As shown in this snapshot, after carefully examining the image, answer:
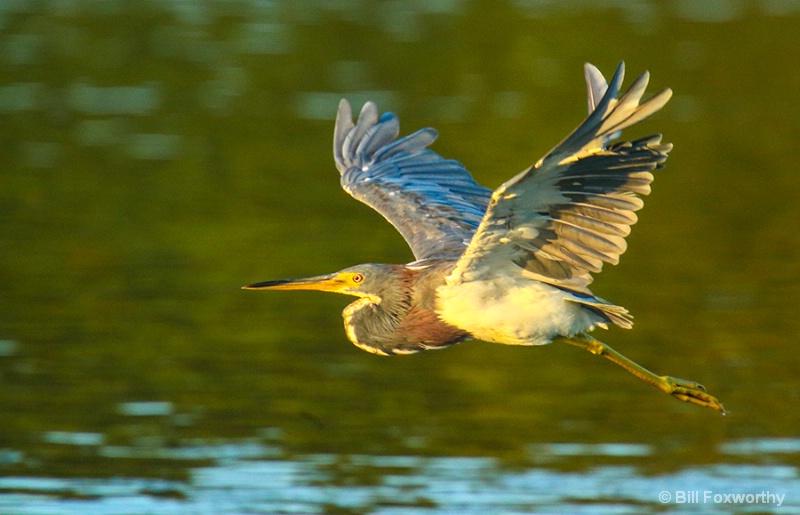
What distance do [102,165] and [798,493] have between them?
9.70 meters

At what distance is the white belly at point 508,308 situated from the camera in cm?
807

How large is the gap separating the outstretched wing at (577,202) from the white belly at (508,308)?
0.07 metres

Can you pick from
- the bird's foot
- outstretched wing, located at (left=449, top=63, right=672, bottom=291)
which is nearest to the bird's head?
outstretched wing, located at (left=449, top=63, right=672, bottom=291)

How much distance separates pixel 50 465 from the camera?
1013cm

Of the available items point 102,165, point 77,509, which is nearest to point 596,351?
point 77,509

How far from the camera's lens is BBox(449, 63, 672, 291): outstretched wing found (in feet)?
22.2

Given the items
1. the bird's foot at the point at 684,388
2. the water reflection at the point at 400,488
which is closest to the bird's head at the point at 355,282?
the water reflection at the point at 400,488

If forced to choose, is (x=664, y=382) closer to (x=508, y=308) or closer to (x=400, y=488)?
(x=508, y=308)

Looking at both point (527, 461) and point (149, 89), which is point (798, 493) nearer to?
point (527, 461)

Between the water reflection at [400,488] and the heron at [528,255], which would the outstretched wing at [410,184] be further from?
the water reflection at [400,488]

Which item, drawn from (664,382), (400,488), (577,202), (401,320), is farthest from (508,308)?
(400,488)

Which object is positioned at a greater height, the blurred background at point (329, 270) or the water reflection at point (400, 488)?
the blurred background at point (329, 270)

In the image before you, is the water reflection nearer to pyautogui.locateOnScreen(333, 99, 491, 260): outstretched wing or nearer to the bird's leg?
the bird's leg

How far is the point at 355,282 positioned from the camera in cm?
853
